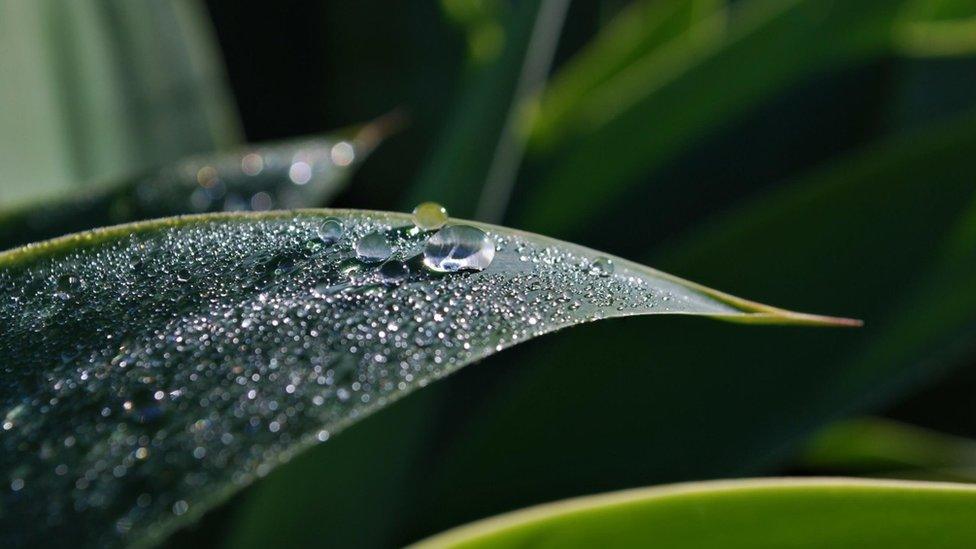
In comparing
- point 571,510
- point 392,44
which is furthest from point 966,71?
point 571,510

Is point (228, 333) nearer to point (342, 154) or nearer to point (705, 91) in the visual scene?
point (342, 154)

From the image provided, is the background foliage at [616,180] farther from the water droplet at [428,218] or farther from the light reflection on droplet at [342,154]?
the water droplet at [428,218]

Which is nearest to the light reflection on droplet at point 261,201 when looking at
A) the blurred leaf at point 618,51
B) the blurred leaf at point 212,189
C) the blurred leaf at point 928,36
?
the blurred leaf at point 212,189

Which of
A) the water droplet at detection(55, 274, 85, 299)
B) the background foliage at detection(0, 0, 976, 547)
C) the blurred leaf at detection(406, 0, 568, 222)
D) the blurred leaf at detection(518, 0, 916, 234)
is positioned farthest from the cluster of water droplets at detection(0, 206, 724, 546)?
the blurred leaf at detection(518, 0, 916, 234)

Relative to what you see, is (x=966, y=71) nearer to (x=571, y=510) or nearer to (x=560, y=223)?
(x=560, y=223)

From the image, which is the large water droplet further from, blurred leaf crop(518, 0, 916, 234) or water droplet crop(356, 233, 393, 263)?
blurred leaf crop(518, 0, 916, 234)

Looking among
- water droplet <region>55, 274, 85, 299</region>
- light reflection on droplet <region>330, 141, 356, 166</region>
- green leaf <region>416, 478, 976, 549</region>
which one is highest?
light reflection on droplet <region>330, 141, 356, 166</region>
